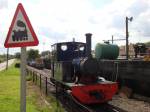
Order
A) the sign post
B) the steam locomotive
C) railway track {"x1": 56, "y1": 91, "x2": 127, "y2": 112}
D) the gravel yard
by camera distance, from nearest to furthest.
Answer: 1. the sign post
2. railway track {"x1": 56, "y1": 91, "x2": 127, "y2": 112}
3. the gravel yard
4. the steam locomotive

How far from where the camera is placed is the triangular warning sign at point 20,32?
241 inches

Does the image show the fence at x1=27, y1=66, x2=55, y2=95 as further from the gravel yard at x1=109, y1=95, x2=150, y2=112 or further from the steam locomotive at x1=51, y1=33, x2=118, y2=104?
the gravel yard at x1=109, y1=95, x2=150, y2=112

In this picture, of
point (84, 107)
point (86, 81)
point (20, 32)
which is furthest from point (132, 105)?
point (20, 32)

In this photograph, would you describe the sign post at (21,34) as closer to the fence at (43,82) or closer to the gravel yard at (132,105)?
the gravel yard at (132,105)

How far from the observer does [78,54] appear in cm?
1778

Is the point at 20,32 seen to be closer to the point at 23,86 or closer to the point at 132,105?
the point at 23,86

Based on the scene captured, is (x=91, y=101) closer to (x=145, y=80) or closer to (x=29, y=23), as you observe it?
(x=145, y=80)

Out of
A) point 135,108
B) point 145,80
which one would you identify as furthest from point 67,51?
point 135,108

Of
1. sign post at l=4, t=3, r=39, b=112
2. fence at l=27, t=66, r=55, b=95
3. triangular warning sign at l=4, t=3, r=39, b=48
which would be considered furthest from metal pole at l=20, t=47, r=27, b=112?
fence at l=27, t=66, r=55, b=95

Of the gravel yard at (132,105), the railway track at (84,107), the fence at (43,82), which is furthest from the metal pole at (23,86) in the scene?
the fence at (43,82)

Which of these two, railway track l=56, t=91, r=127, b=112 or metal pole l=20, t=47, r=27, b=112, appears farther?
railway track l=56, t=91, r=127, b=112

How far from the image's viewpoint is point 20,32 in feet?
20.4

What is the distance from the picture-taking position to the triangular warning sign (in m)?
6.12

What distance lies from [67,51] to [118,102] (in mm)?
4221
